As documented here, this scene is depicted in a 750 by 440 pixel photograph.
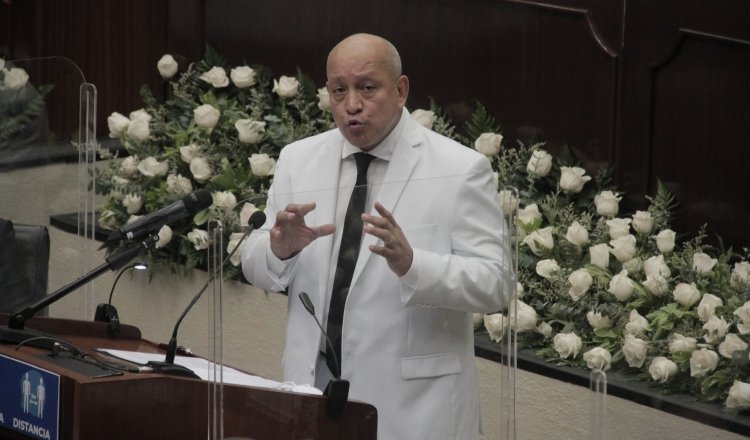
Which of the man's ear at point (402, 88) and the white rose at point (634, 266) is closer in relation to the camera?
the man's ear at point (402, 88)

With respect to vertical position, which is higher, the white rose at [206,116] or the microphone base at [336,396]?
the white rose at [206,116]

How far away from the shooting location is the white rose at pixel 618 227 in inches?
171

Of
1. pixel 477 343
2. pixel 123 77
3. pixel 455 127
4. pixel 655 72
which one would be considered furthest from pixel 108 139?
pixel 477 343

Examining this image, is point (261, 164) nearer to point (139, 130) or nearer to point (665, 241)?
point (139, 130)

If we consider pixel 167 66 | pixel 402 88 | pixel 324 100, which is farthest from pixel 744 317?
pixel 167 66

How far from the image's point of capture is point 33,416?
3029mm

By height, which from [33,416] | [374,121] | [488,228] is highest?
[374,121]

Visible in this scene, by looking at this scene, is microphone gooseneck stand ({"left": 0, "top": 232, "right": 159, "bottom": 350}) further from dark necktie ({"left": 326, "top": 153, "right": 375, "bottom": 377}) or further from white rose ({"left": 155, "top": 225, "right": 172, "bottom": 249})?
white rose ({"left": 155, "top": 225, "right": 172, "bottom": 249})

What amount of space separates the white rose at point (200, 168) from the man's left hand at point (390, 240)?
9.02 feet

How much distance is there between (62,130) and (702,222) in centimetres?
201

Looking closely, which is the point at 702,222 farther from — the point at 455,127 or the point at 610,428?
the point at 610,428

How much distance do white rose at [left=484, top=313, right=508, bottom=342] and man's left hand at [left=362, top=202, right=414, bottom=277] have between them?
9.4 inches

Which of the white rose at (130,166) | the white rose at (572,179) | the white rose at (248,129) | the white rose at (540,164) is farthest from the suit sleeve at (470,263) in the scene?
the white rose at (130,166)

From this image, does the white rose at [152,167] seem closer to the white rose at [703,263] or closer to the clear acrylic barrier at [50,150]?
the clear acrylic barrier at [50,150]
